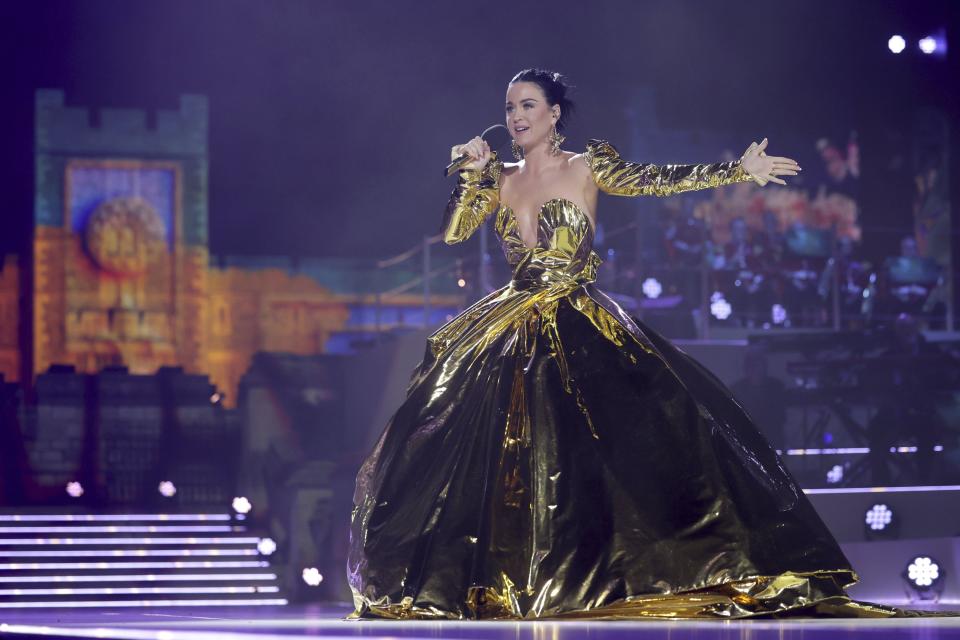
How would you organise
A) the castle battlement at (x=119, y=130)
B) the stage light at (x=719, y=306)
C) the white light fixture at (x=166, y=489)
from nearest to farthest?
the stage light at (x=719, y=306)
the white light fixture at (x=166, y=489)
the castle battlement at (x=119, y=130)

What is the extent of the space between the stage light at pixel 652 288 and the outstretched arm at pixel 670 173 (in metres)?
4.74

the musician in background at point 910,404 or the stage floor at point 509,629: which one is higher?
the musician in background at point 910,404

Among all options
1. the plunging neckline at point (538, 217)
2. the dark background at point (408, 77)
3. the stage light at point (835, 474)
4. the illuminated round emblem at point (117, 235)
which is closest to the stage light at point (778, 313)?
the stage light at point (835, 474)

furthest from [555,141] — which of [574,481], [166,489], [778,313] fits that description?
[166,489]

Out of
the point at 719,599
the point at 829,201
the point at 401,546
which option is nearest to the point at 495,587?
the point at 401,546

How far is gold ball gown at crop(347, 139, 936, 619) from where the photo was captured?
8.68 ft

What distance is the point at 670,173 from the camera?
312cm

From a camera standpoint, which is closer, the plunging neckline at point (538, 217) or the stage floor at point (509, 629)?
the stage floor at point (509, 629)

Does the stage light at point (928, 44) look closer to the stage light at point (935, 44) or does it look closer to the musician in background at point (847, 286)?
the stage light at point (935, 44)

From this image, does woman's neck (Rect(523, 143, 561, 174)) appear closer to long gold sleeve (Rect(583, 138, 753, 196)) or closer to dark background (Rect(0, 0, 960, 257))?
long gold sleeve (Rect(583, 138, 753, 196))

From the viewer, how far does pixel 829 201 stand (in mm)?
11016

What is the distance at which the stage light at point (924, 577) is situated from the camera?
15.0 ft

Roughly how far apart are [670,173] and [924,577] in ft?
7.46

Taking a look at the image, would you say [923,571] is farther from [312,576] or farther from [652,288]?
[312,576]
